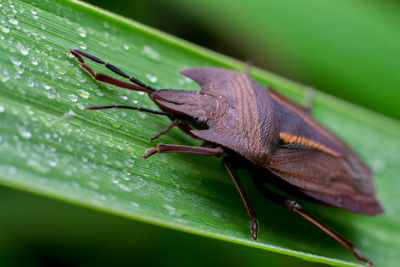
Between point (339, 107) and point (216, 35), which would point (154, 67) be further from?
A: point (339, 107)

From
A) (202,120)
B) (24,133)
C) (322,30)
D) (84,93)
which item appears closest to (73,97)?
(84,93)

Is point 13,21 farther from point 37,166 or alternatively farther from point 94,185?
point 94,185

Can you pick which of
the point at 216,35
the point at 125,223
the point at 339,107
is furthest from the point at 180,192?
the point at 216,35

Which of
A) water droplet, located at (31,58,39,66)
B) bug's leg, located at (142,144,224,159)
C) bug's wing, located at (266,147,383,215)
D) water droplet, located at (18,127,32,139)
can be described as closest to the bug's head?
bug's leg, located at (142,144,224,159)

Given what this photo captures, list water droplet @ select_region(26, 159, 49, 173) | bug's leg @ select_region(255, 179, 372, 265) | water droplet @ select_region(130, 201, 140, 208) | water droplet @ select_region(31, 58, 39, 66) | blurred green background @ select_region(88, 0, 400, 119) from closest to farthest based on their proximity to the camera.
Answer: water droplet @ select_region(26, 159, 49, 173), water droplet @ select_region(130, 201, 140, 208), water droplet @ select_region(31, 58, 39, 66), bug's leg @ select_region(255, 179, 372, 265), blurred green background @ select_region(88, 0, 400, 119)

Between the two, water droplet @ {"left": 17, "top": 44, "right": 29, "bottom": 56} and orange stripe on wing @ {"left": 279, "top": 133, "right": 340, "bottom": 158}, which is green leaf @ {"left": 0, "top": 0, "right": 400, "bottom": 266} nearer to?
water droplet @ {"left": 17, "top": 44, "right": 29, "bottom": 56}

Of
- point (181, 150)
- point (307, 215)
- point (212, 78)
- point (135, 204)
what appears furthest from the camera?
point (212, 78)

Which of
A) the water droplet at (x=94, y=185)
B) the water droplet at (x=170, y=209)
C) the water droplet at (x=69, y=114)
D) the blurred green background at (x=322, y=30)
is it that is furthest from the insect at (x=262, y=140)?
the blurred green background at (x=322, y=30)
